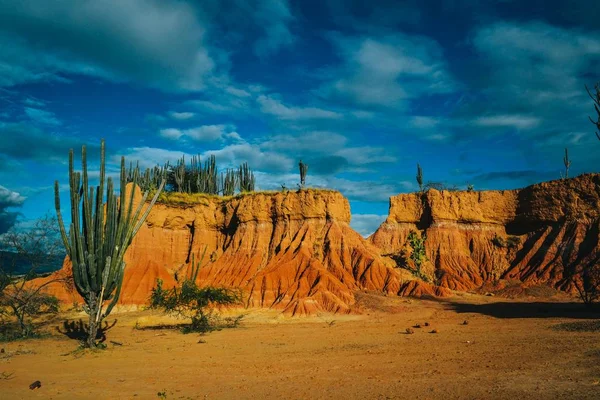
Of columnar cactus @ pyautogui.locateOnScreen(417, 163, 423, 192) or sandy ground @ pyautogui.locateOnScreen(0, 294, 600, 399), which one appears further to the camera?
columnar cactus @ pyautogui.locateOnScreen(417, 163, 423, 192)

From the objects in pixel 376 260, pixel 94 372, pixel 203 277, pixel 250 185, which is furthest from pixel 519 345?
pixel 250 185

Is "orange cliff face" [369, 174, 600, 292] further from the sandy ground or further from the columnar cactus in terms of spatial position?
the sandy ground

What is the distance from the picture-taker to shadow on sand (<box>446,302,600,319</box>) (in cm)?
2877

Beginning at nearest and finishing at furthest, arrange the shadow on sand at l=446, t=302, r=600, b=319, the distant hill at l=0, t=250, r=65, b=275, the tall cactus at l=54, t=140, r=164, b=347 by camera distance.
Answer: the tall cactus at l=54, t=140, r=164, b=347
the distant hill at l=0, t=250, r=65, b=275
the shadow on sand at l=446, t=302, r=600, b=319

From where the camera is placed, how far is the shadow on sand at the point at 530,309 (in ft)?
94.4

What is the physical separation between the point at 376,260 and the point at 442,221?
12.8 m

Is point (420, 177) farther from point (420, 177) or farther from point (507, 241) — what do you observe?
point (507, 241)

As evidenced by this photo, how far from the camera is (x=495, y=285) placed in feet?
158

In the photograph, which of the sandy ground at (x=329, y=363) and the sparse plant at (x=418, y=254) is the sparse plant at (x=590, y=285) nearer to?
the sandy ground at (x=329, y=363)

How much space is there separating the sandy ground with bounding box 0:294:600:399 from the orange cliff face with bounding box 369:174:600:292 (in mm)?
20437

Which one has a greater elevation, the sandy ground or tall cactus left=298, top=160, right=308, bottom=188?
tall cactus left=298, top=160, right=308, bottom=188

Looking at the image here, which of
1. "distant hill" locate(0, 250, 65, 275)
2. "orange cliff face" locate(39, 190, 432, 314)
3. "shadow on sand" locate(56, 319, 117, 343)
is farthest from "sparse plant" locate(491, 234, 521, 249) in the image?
"distant hill" locate(0, 250, 65, 275)

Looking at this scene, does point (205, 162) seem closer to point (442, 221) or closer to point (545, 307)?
point (442, 221)

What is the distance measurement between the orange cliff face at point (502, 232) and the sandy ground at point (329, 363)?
67.1 feet
